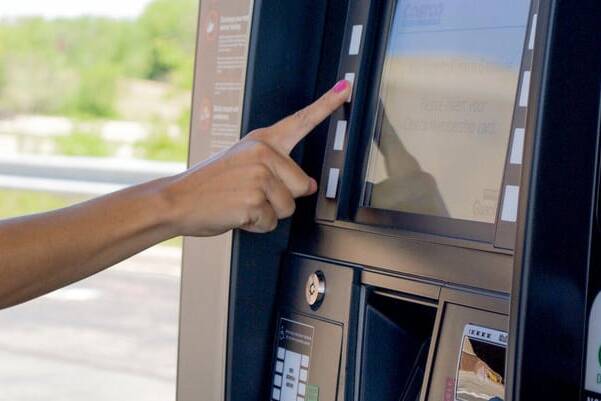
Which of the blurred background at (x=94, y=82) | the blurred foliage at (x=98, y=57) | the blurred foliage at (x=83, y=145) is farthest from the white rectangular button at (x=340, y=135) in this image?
the blurred foliage at (x=98, y=57)

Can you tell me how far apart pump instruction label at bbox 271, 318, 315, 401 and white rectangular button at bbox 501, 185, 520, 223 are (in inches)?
15.6

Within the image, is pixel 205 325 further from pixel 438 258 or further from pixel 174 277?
pixel 174 277

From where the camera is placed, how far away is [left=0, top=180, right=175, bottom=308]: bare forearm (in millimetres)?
1404

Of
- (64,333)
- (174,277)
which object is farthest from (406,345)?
(174,277)

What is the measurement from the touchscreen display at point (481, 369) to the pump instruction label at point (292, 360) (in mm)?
302

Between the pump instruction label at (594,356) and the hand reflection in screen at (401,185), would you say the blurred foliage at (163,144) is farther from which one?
the pump instruction label at (594,356)

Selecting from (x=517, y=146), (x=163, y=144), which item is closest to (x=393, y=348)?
(x=517, y=146)

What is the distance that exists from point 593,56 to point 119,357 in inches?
195

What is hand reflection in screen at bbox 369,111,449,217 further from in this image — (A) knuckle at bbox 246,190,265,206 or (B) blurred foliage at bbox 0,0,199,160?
(B) blurred foliage at bbox 0,0,199,160

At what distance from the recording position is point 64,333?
6.11m

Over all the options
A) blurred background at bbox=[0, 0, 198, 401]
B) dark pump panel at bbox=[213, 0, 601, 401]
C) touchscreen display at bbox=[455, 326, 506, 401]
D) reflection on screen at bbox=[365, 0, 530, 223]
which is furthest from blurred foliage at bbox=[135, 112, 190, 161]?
touchscreen display at bbox=[455, 326, 506, 401]

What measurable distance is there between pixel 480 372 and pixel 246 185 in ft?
1.30

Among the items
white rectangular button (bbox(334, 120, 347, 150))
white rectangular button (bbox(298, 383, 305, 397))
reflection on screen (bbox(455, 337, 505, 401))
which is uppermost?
white rectangular button (bbox(334, 120, 347, 150))

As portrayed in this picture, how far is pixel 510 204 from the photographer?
4.11 feet
